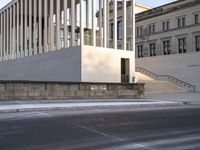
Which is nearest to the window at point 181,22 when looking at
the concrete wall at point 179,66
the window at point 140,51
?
the concrete wall at point 179,66

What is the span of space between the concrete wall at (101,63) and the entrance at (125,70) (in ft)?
1.99

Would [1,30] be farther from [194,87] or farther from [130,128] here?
[130,128]

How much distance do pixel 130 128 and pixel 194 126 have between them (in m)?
2.44

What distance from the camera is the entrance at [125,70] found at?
34.4 metres

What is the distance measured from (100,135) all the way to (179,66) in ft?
129

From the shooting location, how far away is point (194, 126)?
11.0 metres

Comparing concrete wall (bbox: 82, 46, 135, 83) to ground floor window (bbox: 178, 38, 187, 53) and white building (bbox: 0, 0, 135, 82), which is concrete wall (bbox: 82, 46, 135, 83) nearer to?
white building (bbox: 0, 0, 135, 82)

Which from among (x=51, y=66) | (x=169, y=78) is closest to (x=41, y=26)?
(x=51, y=66)

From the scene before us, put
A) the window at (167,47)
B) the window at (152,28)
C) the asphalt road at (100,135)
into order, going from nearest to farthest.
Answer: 1. the asphalt road at (100,135)
2. the window at (167,47)
3. the window at (152,28)

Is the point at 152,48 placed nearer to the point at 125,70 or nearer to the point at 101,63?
the point at 125,70

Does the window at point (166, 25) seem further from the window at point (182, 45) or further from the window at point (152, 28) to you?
the window at point (182, 45)

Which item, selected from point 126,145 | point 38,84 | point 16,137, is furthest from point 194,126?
point 38,84

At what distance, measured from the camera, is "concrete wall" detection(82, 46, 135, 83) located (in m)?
30.4

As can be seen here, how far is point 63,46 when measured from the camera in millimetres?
36219
